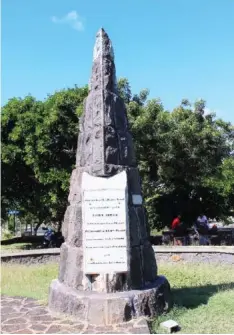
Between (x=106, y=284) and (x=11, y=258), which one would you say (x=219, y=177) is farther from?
(x=106, y=284)

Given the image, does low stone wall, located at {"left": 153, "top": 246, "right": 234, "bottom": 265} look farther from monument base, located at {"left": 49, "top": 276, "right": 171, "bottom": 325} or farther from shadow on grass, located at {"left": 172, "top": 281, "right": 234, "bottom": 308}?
monument base, located at {"left": 49, "top": 276, "right": 171, "bottom": 325}

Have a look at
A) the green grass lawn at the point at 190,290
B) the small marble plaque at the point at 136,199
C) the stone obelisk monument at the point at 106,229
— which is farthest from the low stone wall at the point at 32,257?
the small marble plaque at the point at 136,199

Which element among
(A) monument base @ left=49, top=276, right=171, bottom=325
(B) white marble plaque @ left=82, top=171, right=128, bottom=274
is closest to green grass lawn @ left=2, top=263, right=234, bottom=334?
(A) monument base @ left=49, top=276, right=171, bottom=325

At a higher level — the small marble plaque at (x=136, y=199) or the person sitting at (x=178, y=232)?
the small marble plaque at (x=136, y=199)

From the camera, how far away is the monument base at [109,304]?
18.9 feet

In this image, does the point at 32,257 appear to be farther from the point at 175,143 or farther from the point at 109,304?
the point at 109,304

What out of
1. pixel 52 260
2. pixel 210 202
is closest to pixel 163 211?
pixel 210 202

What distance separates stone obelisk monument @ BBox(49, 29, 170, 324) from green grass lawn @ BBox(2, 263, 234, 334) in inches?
20.4

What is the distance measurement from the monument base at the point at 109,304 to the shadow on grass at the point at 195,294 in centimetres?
54

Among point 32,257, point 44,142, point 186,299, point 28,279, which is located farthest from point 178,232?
point 186,299

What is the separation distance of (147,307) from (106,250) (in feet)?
3.40

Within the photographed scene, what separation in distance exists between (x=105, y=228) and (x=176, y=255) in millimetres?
6635

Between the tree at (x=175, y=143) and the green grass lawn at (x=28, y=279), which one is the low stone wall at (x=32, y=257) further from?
the tree at (x=175, y=143)

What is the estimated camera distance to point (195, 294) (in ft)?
24.5
